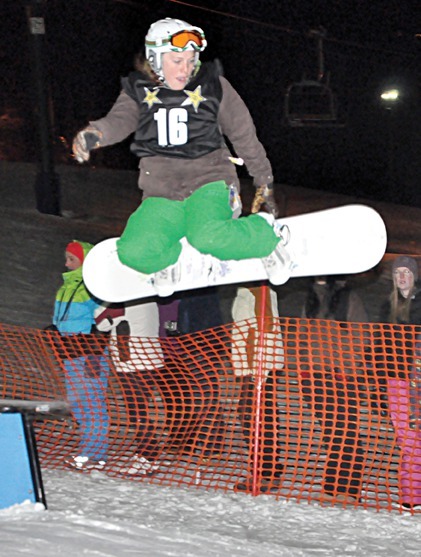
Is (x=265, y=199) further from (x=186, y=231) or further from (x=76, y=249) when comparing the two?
(x=76, y=249)

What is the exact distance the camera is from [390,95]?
1856 cm

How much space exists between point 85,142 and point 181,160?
429mm

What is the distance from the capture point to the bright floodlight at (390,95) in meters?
18.5

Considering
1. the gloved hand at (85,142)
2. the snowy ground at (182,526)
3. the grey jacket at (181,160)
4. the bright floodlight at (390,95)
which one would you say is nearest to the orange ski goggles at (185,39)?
the grey jacket at (181,160)

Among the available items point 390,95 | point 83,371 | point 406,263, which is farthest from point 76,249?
point 390,95

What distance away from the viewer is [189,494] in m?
5.75

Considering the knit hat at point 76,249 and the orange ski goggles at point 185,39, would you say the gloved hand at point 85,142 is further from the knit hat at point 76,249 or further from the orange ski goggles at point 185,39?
the knit hat at point 76,249

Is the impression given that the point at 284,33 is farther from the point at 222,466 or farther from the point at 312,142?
the point at 222,466

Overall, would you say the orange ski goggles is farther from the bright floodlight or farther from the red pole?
the bright floodlight

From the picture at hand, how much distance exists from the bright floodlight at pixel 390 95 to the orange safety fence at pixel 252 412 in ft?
42.4

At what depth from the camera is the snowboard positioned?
4773 mm

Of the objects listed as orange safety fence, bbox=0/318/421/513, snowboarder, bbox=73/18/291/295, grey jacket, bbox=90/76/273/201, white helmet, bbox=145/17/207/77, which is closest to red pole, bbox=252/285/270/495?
orange safety fence, bbox=0/318/421/513

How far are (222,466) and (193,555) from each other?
106cm

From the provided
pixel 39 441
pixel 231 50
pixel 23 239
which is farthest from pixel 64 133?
pixel 39 441
